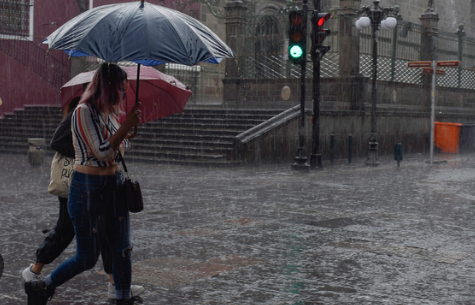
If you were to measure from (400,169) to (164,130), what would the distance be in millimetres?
7082

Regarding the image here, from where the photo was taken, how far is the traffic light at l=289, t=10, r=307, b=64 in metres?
15.4

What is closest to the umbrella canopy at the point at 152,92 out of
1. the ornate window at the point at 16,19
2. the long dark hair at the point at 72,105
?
the long dark hair at the point at 72,105

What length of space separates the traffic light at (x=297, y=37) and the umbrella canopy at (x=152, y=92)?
983cm

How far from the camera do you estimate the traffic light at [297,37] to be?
50.4 feet

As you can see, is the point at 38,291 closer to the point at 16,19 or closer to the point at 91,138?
the point at 91,138

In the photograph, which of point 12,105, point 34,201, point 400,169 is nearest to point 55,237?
point 34,201

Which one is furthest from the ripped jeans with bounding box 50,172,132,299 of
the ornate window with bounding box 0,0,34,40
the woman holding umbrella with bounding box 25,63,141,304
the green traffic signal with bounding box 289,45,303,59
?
the ornate window with bounding box 0,0,34,40

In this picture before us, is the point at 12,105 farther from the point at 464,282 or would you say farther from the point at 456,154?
the point at 464,282

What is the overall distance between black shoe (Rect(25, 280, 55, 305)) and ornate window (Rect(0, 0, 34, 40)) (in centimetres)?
2172

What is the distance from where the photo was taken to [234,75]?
23.1 m

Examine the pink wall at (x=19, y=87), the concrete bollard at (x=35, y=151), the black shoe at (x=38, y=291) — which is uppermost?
the pink wall at (x=19, y=87)

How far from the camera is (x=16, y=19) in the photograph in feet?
82.4

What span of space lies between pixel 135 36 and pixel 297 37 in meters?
11.3

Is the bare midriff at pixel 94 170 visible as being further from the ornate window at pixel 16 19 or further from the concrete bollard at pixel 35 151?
the ornate window at pixel 16 19
